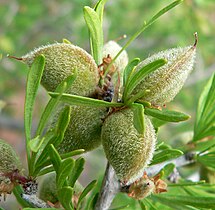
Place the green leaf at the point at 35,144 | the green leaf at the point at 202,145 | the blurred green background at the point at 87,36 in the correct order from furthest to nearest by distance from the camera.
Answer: the blurred green background at the point at 87,36
the green leaf at the point at 202,145
the green leaf at the point at 35,144

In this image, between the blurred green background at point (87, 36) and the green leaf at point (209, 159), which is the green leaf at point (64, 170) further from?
the blurred green background at point (87, 36)

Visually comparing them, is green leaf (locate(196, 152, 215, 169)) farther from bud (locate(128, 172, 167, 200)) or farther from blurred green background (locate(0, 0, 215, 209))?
blurred green background (locate(0, 0, 215, 209))

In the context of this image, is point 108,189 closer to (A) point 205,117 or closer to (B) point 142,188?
(B) point 142,188

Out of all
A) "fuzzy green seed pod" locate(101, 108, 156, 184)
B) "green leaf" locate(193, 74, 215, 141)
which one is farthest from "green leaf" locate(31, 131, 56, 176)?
"green leaf" locate(193, 74, 215, 141)

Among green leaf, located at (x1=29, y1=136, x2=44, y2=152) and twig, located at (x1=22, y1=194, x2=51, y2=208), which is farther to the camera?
twig, located at (x1=22, y1=194, x2=51, y2=208)

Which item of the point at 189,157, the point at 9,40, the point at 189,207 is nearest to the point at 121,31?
the point at 9,40

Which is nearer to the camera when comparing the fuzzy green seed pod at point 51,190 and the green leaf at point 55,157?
the green leaf at point 55,157

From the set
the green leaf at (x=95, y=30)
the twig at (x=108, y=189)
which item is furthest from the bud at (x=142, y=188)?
the green leaf at (x=95, y=30)
